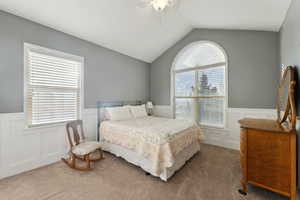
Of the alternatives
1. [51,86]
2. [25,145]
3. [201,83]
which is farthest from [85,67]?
[201,83]

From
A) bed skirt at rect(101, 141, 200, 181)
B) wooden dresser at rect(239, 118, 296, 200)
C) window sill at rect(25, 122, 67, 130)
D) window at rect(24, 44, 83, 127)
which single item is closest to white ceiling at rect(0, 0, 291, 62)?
window at rect(24, 44, 83, 127)

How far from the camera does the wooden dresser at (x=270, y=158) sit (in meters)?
1.56

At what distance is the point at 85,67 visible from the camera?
334 cm

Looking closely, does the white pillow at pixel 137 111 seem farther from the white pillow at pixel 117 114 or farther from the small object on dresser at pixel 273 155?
the small object on dresser at pixel 273 155

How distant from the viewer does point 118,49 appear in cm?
402

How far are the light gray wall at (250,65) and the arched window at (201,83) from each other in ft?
0.62

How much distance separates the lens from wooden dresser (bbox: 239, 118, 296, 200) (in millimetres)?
1562

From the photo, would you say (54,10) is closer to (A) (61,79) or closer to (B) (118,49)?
(A) (61,79)

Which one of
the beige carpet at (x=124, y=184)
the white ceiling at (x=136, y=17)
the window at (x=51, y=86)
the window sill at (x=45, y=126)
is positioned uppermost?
the white ceiling at (x=136, y=17)

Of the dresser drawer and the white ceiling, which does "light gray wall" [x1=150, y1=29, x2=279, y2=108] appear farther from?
the dresser drawer

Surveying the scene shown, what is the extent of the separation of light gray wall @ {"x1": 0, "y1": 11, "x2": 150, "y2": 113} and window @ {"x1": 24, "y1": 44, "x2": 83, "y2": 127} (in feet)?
0.38

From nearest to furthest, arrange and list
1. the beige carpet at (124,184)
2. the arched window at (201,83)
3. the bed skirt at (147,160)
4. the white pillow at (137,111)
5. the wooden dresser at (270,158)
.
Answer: the wooden dresser at (270,158) → the beige carpet at (124,184) → the bed skirt at (147,160) → the arched window at (201,83) → the white pillow at (137,111)

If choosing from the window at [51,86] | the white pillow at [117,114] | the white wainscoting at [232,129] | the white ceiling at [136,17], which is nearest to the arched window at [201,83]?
the white wainscoting at [232,129]

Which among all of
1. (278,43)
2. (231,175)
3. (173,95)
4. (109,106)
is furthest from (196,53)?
(231,175)
